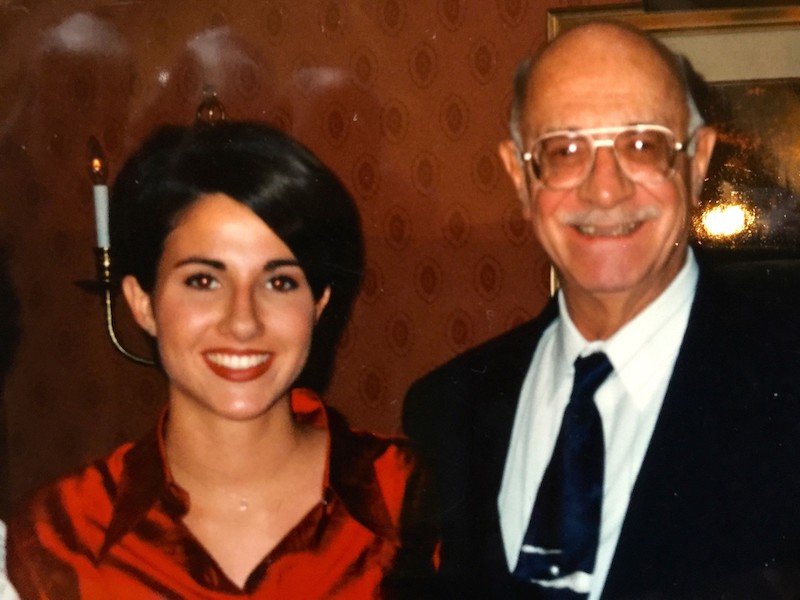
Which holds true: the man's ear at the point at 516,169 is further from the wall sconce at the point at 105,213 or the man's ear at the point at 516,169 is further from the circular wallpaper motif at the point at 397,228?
the wall sconce at the point at 105,213

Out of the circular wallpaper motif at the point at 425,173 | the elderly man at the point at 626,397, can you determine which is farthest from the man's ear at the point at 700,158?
the circular wallpaper motif at the point at 425,173

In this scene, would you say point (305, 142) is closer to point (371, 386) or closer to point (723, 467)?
point (371, 386)

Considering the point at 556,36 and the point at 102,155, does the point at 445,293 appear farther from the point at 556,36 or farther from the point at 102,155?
the point at 102,155

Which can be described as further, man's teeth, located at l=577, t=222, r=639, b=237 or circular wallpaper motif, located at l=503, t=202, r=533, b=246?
circular wallpaper motif, located at l=503, t=202, r=533, b=246

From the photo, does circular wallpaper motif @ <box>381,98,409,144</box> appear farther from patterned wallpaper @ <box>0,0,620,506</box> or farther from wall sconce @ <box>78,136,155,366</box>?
wall sconce @ <box>78,136,155,366</box>

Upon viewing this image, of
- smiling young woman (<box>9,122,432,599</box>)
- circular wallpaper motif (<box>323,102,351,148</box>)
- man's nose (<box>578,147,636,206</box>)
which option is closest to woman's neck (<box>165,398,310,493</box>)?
smiling young woman (<box>9,122,432,599</box>)

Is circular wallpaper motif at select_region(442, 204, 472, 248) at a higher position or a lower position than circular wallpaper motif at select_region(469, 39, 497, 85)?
lower

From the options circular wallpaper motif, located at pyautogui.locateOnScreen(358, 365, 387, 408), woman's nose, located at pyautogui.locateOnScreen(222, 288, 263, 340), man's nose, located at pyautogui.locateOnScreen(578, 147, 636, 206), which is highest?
man's nose, located at pyautogui.locateOnScreen(578, 147, 636, 206)

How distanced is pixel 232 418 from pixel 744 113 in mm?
652

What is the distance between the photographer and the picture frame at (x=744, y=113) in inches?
37.1

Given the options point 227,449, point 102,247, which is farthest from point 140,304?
point 227,449

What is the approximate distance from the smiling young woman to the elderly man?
124 mm

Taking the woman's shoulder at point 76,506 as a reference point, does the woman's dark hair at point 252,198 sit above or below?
above

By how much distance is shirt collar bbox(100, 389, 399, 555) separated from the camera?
98cm
